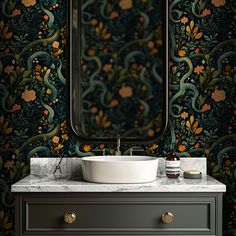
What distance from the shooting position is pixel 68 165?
312cm

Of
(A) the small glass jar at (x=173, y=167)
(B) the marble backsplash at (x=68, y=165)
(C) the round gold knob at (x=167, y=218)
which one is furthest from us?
(B) the marble backsplash at (x=68, y=165)

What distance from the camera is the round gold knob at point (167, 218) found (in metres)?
2.58

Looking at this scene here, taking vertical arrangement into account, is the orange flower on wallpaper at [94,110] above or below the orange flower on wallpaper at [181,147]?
above

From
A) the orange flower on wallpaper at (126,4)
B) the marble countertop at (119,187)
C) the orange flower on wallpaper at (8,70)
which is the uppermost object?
the orange flower on wallpaper at (126,4)

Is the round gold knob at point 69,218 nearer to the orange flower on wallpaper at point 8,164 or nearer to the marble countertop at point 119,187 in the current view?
the marble countertop at point 119,187

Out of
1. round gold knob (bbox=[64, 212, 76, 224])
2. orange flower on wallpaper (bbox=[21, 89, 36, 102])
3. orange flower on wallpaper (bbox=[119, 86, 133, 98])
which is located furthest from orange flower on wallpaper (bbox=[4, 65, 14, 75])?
round gold knob (bbox=[64, 212, 76, 224])

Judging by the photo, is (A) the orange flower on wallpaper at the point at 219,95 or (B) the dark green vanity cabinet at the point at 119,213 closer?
(B) the dark green vanity cabinet at the point at 119,213

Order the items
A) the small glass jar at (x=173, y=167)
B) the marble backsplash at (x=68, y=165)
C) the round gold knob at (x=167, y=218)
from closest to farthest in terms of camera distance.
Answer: the round gold knob at (x=167, y=218)
the small glass jar at (x=173, y=167)
the marble backsplash at (x=68, y=165)

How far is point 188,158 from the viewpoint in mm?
3113

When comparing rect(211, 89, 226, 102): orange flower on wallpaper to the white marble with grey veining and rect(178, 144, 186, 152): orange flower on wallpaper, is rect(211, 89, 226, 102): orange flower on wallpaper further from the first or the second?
the white marble with grey veining

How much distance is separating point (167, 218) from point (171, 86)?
3.00ft

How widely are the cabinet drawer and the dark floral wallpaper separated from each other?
0.57 m

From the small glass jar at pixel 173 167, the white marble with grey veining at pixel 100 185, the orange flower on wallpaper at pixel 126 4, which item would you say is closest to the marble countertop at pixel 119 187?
the white marble with grey veining at pixel 100 185

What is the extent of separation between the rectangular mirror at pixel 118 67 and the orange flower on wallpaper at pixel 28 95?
24cm
